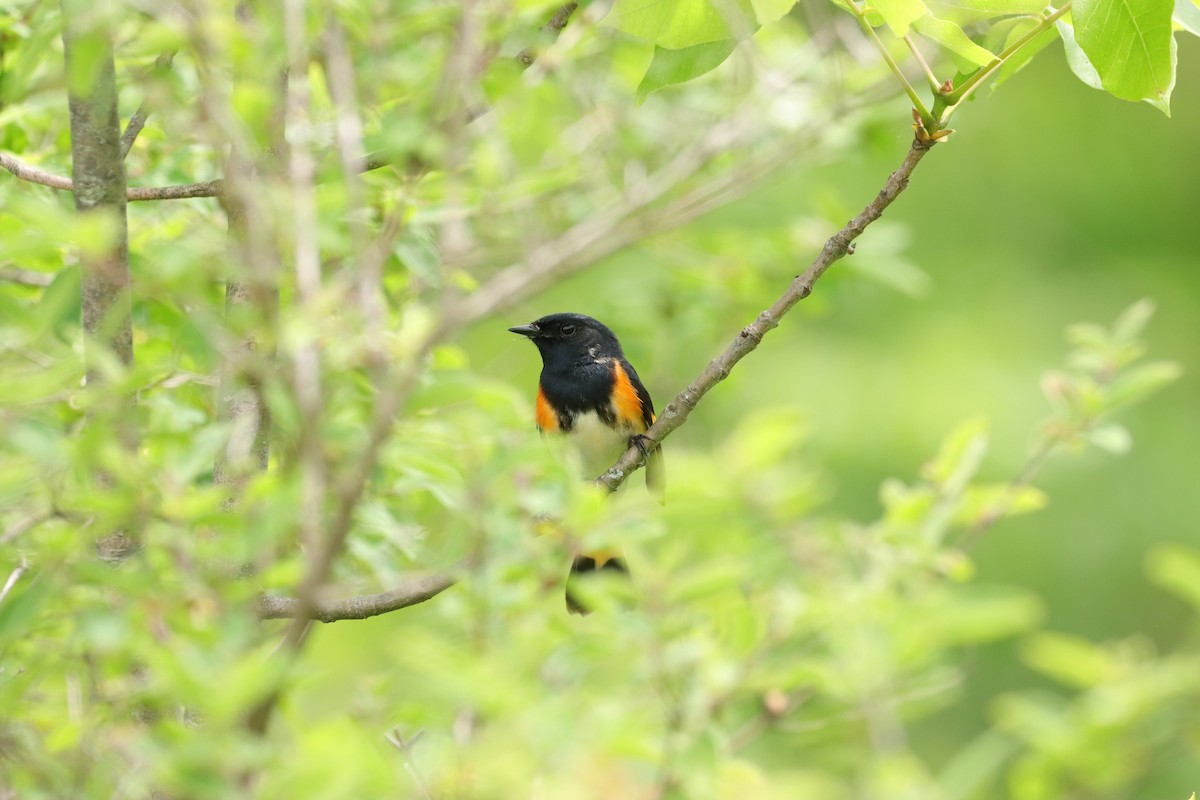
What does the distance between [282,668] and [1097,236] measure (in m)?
9.01

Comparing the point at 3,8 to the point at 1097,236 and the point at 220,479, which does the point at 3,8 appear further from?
the point at 1097,236

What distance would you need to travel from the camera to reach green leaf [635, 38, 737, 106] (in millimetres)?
2098

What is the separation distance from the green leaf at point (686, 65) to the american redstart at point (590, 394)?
283cm

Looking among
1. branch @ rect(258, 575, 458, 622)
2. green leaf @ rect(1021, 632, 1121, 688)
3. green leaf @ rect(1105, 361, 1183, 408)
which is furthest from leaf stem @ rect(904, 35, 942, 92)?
green leaf @ rect(1021, 632, 1121, 688)

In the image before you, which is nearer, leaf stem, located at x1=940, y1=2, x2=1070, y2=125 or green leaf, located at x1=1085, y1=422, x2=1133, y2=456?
leaf stem, located at x1=940, y1=2, x2=1070, y2=125

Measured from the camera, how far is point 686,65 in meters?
2.11

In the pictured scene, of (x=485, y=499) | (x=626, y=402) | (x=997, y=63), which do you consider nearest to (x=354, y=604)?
(x=485, y=499)

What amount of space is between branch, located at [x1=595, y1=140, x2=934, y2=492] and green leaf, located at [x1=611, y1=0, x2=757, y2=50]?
43cm

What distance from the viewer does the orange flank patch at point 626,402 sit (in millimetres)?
4992

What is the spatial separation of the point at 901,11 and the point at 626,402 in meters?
3.22

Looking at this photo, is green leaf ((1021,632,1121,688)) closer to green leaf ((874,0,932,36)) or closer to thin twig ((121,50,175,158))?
green leaf ((874,0,932,36))

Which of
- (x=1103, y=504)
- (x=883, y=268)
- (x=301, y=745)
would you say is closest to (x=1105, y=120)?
(x=1103, y=504)

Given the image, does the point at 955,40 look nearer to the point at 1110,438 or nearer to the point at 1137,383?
the point at 1137,383

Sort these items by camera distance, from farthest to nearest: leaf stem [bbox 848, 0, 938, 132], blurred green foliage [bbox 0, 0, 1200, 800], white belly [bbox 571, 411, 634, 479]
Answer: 1. white belly [bbox 571, 411, 634, 479]
2. leaf stem [bbox 848, 0, 938, 132]
3. blurred green foliage [bbox 0, 0, 1200, 800]
